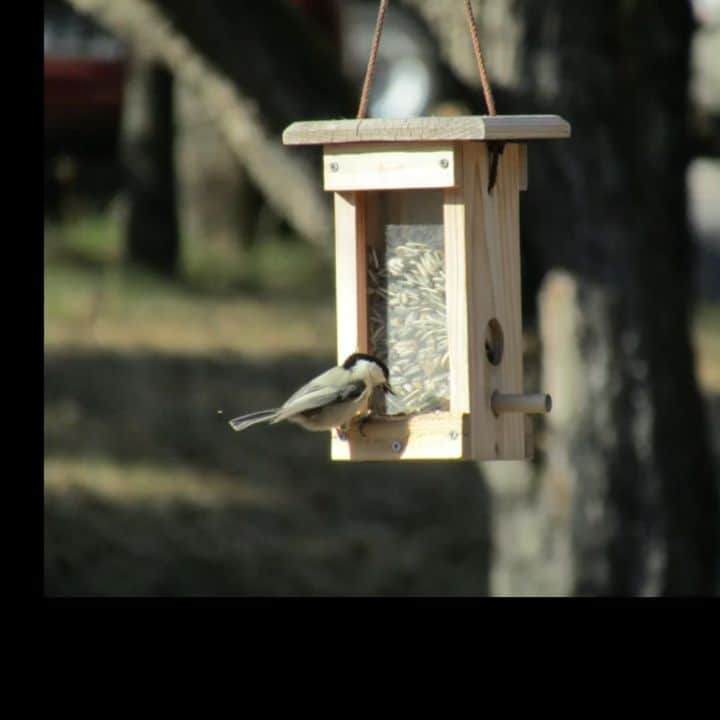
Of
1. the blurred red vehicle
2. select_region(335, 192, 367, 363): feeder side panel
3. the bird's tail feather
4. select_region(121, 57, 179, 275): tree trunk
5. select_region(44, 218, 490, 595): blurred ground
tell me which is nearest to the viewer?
the bird's tail feather

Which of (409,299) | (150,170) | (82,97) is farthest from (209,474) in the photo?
(409,299)

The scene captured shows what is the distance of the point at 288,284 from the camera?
11969 millimetres

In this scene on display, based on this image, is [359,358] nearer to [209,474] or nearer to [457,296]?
[457,296]

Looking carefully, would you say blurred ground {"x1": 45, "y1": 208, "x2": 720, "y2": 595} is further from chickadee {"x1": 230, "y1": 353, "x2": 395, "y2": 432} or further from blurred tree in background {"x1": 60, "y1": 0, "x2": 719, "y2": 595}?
chickadee {"x1": 230, "y1": 353, "x2": 395, "y2": 432}

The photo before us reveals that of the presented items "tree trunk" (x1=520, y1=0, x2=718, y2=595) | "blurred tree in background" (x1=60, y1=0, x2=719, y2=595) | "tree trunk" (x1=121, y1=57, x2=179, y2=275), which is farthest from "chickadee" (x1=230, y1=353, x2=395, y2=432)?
"tree trunk" (x1=121, y1=57, x2=179, y2=275)

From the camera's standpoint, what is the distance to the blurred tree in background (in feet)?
20.0

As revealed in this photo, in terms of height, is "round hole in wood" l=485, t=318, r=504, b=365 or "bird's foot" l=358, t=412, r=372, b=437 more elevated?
"round hole in wood" l=485, t=318, r=504, b=365

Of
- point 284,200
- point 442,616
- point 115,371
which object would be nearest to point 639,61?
point 284,200

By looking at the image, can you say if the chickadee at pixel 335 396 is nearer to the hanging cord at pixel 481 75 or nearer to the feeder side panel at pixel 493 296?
the feeder side panel at pixel 493 296

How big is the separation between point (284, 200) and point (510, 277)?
2.40m

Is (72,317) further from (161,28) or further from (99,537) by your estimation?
(161,28)

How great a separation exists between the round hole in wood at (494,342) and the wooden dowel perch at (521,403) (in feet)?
0.28

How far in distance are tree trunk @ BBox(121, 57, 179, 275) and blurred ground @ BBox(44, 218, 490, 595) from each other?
0.66 feet

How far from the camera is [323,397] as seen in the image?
3836 mm
